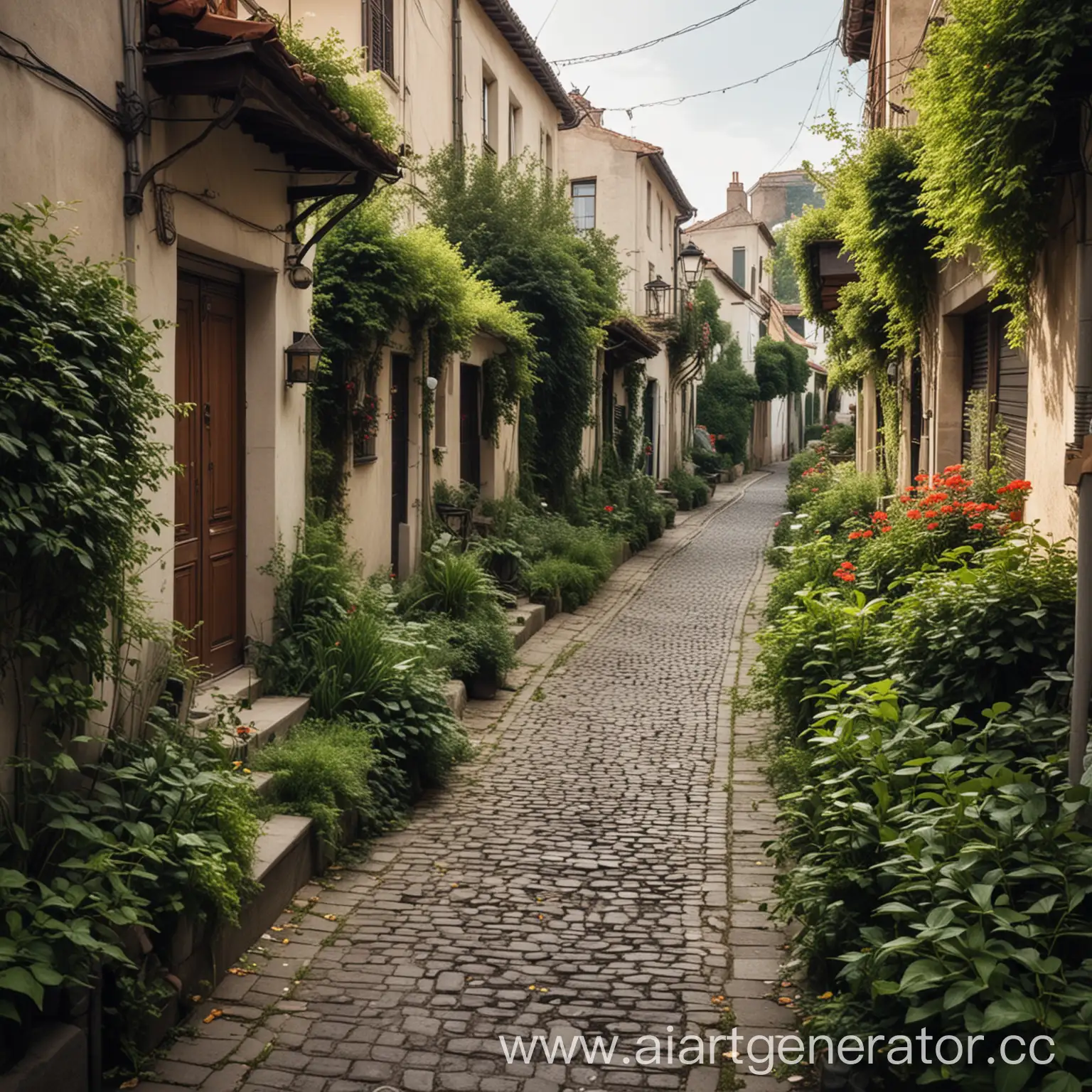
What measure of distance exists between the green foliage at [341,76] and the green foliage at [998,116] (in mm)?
3208

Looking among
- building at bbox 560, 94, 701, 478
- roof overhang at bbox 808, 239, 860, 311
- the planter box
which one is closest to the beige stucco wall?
the planter box

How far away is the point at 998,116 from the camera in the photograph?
5.38 metres

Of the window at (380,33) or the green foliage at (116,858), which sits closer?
the green foliage at (116,858)

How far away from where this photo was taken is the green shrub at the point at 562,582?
13.2 metres

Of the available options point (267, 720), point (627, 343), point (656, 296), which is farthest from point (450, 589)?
point (656, 296)

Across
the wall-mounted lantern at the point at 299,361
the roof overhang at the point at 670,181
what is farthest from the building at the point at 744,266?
the wall-mounted lantern at the point at 299,361

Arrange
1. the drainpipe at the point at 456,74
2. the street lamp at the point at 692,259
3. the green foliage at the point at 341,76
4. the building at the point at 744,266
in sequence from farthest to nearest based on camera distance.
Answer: the building at the point at 744,266, the street lamp at the point at 692,259, the drainpipe at the point at 456,74, the green foliage at the point at 341,76

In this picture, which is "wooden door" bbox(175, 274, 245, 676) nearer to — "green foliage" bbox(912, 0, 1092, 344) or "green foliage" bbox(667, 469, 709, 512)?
"green foliage" bbox(912, 0, 1092, 344)

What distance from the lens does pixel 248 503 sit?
24.8 ft

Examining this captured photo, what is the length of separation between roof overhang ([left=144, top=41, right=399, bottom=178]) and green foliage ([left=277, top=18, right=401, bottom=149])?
0.25 metres

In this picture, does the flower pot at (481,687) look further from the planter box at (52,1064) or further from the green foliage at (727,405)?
the green foliage at (727,405)

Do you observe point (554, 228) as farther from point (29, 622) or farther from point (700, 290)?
point (700, 290)

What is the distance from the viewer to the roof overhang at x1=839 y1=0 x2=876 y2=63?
609 inches

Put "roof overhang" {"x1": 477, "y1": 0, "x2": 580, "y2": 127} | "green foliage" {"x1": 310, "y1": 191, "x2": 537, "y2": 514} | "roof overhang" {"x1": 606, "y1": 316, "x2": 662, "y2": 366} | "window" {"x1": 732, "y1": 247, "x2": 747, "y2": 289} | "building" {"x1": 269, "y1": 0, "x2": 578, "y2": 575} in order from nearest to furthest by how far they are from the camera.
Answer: "green foliage" {"x1": 310, "y1": 191, "x2": 537, "y2": 514} → "building" {"x1": 269, "y1": 0, "x2": 578, "y2": 575} → "roof overhang" {"x1": 477, "y1": 0, "x2": 580, "y2": 127} → "roof overhang" {"x1": 606, "y1": 316, "x2": 662, "y2": 366} → "window" {"x1": 732, "y1": 247, "x2": 747, "y2": 289}
